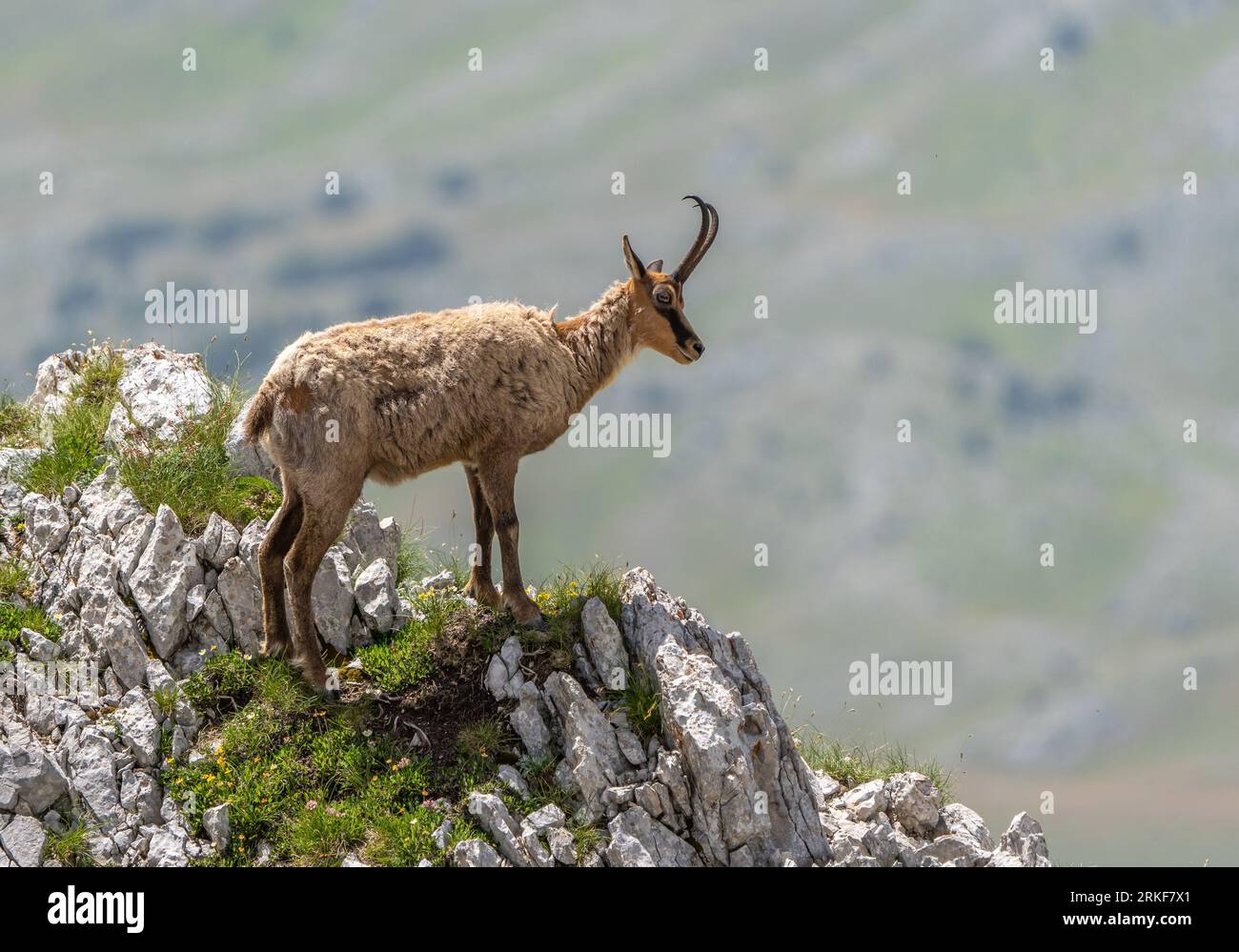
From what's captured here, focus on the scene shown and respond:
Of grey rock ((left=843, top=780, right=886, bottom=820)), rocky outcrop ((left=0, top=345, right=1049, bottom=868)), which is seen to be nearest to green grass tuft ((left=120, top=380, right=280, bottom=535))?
rocky outcrop ((left=0, top=345, right=1049, bottom=868))

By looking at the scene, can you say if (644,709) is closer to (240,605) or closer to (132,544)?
(240,605)

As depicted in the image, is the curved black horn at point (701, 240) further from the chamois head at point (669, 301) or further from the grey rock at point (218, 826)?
the grey rock at point (218, 826)

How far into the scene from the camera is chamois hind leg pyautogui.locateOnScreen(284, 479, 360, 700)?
15711 mm

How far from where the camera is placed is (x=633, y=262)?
57.5 ft

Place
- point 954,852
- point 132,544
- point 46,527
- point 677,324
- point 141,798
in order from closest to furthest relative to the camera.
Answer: point 141,798 < point 954,852 < point 132,544 < point 677,324 < point 46,527

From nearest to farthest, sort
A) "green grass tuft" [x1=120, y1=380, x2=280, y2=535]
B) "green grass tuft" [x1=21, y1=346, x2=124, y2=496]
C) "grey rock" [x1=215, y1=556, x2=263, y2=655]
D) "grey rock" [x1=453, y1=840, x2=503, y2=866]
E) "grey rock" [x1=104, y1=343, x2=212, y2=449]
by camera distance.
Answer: "grey rock" [x1=453, y1=840, x2=503, y2=866] < "grey rock" [x1=215, y1=556, x2=263, y2=655] < "green grass tuft" [x1=120, y1=380, x2=280, y2=535] < "green grass tuft" [x1=21, y1=346, x2=124, y2=496] < "grey rock" [x1=104, y1=343, x2=212, y2=449]

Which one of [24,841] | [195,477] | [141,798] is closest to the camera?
[24,841]

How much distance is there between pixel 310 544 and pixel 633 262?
5.69 meters

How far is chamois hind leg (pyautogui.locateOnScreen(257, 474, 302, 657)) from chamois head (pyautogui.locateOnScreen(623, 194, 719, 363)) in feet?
16.7

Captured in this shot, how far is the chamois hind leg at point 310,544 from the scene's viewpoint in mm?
15711

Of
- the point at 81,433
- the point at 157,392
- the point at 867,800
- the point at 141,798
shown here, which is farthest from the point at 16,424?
the point at 867,800

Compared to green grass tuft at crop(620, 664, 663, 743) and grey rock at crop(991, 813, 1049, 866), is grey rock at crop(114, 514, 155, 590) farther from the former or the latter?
grey rock at crop(991, 813, 1049, 866)
